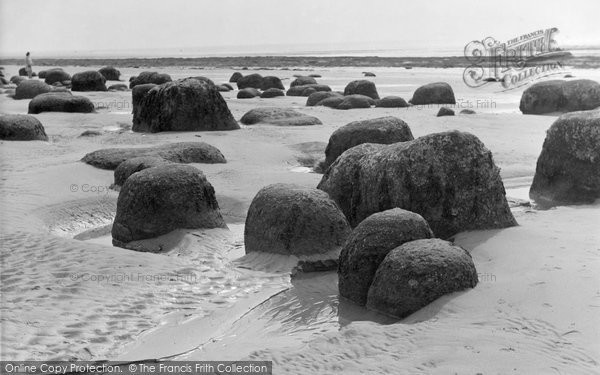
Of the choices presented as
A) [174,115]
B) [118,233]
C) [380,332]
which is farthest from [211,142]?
[380,332]

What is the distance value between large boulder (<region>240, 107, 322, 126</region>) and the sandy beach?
6.32 m

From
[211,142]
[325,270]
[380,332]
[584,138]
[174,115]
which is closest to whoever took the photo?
[380,332]

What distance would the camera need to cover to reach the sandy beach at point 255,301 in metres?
4.95

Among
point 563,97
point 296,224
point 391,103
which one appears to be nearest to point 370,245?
point 296,224

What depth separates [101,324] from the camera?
18.8ft

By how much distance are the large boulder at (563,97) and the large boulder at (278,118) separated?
6419 millimetres

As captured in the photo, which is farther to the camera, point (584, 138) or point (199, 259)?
point (584, 138)

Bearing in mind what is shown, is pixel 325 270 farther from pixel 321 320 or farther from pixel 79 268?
pixel 79 268

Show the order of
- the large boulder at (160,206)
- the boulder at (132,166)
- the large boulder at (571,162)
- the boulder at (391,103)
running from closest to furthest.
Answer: the large boulder at (160,206)
the large boulder at (571,162)
the boulder at (132,166)
the boulder at (391,103)

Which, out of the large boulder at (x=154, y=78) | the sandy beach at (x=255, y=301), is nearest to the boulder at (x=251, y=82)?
the large boulder at (x=154, y=78)

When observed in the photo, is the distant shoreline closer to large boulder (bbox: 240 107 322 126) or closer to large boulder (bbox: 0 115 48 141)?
large boulder (bbox: 240 107 322 126)

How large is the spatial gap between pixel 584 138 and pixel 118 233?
5824 millimetres

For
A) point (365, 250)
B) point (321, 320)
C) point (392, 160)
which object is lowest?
point (321, 320)

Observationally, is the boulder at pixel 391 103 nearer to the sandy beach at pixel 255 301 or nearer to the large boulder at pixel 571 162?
the sandy beach at pixel 255 301
